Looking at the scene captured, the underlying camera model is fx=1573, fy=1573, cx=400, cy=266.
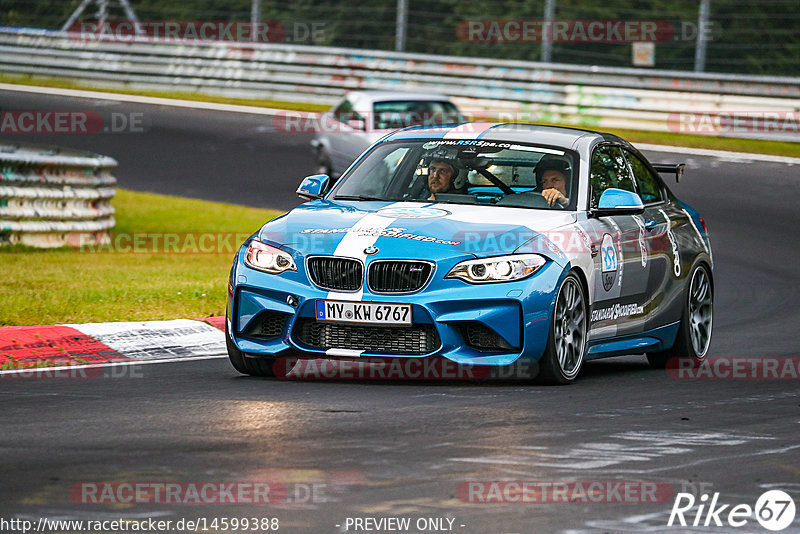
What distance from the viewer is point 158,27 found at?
36.8 metres

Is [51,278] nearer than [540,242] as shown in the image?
No

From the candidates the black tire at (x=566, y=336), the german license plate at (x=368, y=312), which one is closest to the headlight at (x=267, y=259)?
the german license plate at (x=368, y=312)

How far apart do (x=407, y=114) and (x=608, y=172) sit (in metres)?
13.0

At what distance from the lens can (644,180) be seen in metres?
10.8

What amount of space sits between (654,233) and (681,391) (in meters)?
1.52

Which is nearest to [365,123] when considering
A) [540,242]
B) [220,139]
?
[220,139]

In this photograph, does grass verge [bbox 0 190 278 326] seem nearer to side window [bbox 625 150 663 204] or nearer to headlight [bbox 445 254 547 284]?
side window [bbox 625 150 663 204]

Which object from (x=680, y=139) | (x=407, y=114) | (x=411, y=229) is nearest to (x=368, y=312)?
(x=411, y=229)

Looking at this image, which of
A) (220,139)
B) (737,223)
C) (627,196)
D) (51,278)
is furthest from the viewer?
(220,139)

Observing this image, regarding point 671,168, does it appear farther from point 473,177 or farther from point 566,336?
point 566,336

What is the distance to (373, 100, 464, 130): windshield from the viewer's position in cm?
2297

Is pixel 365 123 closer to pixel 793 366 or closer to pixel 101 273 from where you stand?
pixel 101 273

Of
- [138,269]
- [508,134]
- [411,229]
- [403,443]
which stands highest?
[508,134]

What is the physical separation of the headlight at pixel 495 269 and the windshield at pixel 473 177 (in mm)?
934
